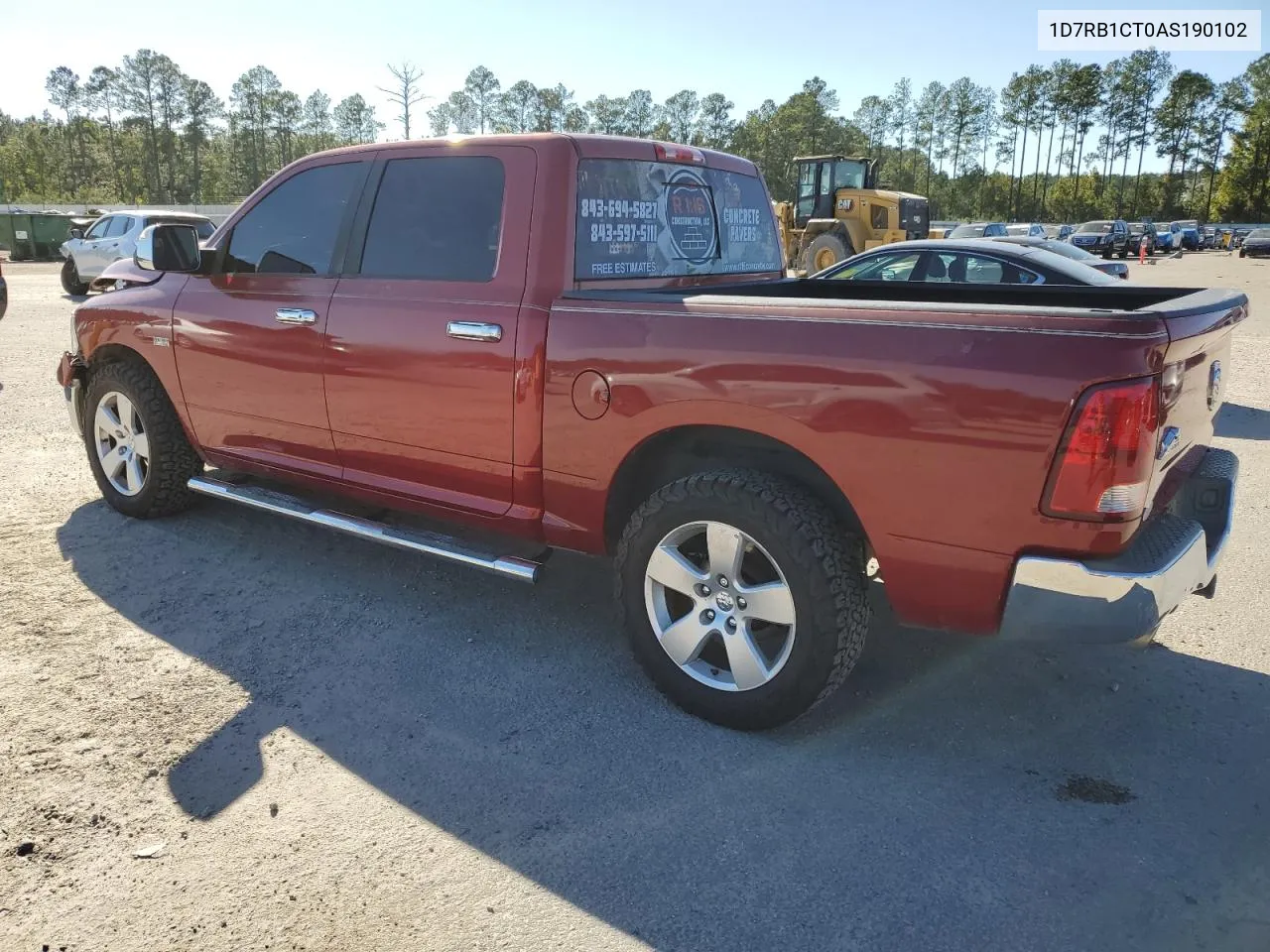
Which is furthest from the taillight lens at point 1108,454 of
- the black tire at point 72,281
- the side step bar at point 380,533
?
the black tire at point 72,281

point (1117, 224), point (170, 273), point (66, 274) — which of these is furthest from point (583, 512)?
point (1117, 224)

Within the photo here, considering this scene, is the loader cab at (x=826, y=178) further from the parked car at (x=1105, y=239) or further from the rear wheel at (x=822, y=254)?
the parked car at (x=1105, y=239)

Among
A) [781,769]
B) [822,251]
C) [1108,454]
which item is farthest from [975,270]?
[822,251]

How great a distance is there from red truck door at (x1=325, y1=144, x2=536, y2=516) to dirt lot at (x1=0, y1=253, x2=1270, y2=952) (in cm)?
73

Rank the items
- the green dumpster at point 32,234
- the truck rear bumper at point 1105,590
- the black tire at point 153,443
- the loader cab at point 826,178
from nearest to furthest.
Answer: the truck rear bumper at point 1105,590
the black tire at point 153,443
the loader cab at point 826,178
the green dumpster at point 32,234

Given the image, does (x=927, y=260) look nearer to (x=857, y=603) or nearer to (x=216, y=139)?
(x=857, y=603)

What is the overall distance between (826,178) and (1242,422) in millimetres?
15679

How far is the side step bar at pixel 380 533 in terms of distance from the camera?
358 centimetres

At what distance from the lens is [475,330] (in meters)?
3.54

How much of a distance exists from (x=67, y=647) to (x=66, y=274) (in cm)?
1927

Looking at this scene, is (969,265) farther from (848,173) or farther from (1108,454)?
(848,173)

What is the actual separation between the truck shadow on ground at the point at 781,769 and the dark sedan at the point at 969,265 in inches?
185

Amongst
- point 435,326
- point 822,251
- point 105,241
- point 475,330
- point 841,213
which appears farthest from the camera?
point 841,213

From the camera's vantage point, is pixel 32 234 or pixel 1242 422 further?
pixel 32 234
